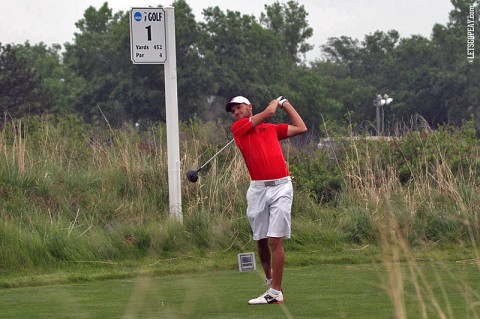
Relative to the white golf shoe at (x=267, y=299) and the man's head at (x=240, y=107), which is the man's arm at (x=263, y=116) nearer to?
the man's head at (x=240, y=107)

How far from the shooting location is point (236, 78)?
8744 cm

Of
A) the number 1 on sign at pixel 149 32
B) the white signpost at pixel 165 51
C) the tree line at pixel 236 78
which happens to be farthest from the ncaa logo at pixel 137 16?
the tree line at pixel 236 78

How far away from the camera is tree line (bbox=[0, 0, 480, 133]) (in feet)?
269

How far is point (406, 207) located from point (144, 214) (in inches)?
138

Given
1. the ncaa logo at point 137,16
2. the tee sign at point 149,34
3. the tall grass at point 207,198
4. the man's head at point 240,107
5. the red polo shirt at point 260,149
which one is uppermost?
the ncaa logo at point 137,16

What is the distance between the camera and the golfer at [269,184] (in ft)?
31.9

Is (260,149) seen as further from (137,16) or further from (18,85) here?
(18,85)

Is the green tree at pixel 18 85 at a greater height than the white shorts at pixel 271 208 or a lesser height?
greater

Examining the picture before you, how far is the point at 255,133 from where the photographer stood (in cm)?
984

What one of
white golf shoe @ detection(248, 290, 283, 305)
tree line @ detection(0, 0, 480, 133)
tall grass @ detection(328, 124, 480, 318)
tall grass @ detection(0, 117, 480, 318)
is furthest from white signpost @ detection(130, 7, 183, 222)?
tree line @ detection(0, 0, 480, 133)

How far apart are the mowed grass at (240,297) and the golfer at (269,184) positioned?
13.7 inches

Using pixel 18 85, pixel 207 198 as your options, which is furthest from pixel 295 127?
pixel 18 85

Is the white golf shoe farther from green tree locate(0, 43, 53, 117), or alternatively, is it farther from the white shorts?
green tree locate(0, 43, 53, 117)

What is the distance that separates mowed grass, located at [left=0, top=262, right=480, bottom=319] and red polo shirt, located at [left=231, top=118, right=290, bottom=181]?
1164 mm
